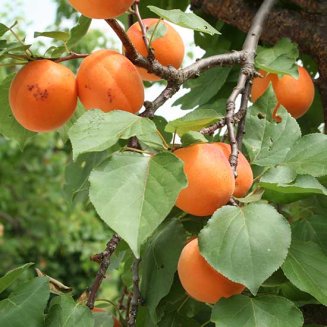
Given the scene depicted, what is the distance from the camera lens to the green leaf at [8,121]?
0.81 meters

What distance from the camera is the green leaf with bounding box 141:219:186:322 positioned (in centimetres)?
74

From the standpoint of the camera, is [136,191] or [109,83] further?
[109,83]

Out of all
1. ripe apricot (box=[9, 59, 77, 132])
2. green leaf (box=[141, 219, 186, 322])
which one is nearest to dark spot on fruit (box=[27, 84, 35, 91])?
ripe apricot (box=[9, 59, 77, 132])

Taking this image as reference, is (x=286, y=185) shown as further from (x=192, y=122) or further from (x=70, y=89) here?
(x=70, y=89)

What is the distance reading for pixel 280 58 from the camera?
0.94 metres

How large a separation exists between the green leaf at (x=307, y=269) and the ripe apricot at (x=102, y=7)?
0.32 meters

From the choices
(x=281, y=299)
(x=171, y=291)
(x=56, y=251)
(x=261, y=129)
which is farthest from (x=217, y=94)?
(x=56, y=251)

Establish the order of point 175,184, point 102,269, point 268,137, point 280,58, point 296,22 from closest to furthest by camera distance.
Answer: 1. point 175,184
2. point 102,269
3. point 268,137
4. point 280,58
5. point 296,22

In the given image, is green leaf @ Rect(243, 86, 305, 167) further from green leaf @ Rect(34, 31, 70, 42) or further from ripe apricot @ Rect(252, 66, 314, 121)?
green leaf @ Rect(34, 31, 70, 42)

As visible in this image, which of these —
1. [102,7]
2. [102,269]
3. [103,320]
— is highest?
[102,7]

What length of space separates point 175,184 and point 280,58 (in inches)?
17.5

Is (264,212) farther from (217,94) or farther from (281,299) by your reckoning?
(217,94)

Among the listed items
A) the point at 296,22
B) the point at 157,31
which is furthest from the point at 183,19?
the point at 296,22

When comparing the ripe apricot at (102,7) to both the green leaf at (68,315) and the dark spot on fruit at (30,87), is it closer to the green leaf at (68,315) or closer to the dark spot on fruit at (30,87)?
the dark spot on fruit at (30,87)
